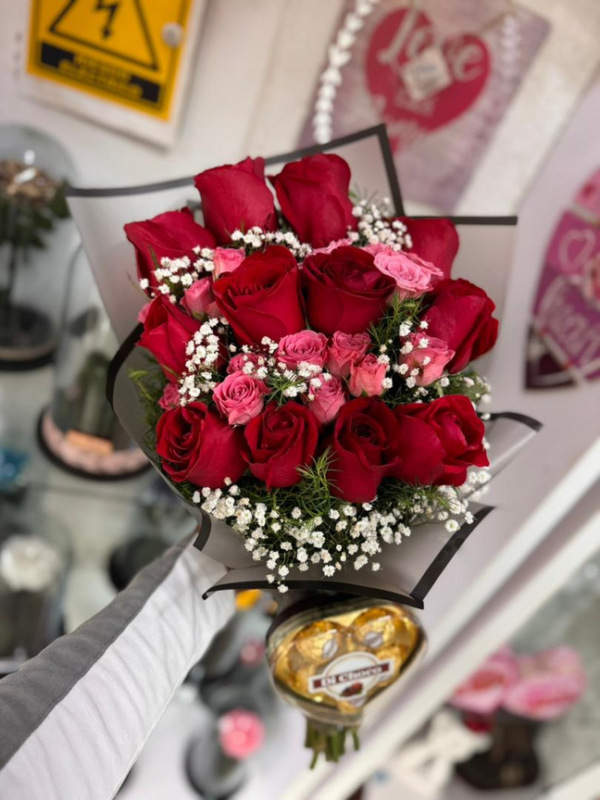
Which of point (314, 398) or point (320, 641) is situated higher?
point (314, 398)

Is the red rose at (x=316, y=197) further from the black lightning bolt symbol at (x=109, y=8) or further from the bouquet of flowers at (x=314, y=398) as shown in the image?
the black lightning bolt symbol at (x=109, y=8)

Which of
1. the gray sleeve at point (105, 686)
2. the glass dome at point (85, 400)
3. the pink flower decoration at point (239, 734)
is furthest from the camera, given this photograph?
the pink flower decoration at point (239, 734)

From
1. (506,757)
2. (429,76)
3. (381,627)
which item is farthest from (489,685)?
(429,76)

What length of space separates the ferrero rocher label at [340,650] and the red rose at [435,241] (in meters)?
0.35

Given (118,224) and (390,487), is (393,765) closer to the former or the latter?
(390,487)

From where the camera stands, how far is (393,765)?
4.47 feet

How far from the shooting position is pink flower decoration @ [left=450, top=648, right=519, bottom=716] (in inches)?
47.9

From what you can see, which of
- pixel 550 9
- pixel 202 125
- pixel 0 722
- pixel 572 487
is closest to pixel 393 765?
pixel 572 487

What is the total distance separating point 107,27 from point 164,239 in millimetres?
706

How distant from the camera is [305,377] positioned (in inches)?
22.2

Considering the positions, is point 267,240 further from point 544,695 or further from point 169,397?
point 544,695

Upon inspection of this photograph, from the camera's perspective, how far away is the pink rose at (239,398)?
0.55 meters

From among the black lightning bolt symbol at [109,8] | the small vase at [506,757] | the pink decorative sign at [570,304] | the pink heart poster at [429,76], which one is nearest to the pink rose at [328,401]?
the pink decorative sign at [570,304]

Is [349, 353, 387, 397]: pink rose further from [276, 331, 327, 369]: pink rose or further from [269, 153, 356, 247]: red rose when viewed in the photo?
[269, 153, 356, 247]: red rose
